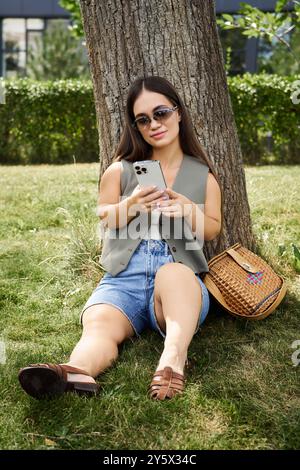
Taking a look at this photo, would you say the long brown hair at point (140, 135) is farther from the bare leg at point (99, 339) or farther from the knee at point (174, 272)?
the bare leg at point (99, 339)

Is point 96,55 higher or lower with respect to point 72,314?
higher

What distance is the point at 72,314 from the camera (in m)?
3.71

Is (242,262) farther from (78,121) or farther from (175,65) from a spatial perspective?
(78,121)

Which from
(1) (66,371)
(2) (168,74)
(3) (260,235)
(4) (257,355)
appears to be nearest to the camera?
(1) (66,371)

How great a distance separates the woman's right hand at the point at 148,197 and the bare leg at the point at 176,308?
1.00ft

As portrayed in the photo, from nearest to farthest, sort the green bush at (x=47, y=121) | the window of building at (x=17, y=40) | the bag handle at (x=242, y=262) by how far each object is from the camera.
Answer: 1. the bag handle at (x=242, y=262)
2. the green bush at (x=47, y=121)
3. the window of building at (x=17, y=40)

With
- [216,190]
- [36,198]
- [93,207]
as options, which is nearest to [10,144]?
[36,198]

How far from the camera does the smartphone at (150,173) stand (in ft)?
10.2

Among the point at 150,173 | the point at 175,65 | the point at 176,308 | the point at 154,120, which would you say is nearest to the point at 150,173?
the point at 150,173

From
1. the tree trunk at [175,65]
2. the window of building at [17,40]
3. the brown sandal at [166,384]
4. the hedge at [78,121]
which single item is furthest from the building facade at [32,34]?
the brown sandal at [166,384]

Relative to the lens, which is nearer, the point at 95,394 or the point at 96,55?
the point at 95,394

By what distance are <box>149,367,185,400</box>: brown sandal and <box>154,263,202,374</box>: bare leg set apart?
0.03 metres

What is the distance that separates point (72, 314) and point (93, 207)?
7.07 feet
